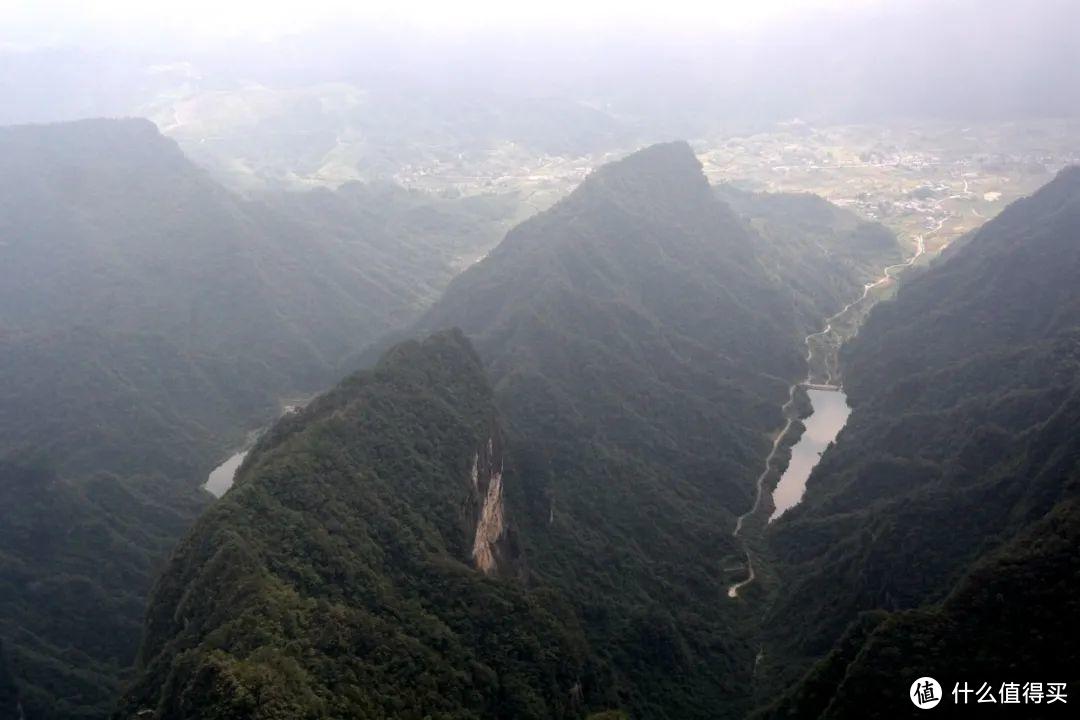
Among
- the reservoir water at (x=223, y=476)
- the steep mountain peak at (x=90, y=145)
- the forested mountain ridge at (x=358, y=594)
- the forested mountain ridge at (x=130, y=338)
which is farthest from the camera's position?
the steep mountain peak at (x=90, y=145)

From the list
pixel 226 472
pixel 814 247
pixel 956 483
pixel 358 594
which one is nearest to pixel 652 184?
pixel 814 247

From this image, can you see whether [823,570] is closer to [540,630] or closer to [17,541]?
[540,630]

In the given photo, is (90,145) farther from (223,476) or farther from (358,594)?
(358,594)

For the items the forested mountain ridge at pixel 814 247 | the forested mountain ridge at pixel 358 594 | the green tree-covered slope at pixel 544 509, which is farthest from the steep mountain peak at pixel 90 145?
the forested mountain ridge at pixel 358 594

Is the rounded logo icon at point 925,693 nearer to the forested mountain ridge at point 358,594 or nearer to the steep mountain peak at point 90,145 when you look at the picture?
the forested mountain ridge at point 358,594

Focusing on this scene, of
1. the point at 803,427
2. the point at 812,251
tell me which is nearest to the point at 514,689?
the point at 803,427
